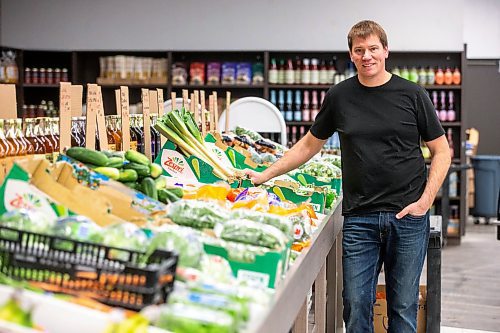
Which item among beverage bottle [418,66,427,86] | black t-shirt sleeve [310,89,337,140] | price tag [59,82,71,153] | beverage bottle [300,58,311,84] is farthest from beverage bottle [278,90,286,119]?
price tag [59,82,71,153]

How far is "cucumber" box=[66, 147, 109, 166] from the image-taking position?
8.14 ft

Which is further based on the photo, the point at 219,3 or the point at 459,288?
the point at 219,3

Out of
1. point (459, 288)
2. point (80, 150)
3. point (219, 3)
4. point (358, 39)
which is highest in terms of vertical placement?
point (219, 3)

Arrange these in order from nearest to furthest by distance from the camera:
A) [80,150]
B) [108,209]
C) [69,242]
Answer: [69,242] < [108,209] < [80,150]

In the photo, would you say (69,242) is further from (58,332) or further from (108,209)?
(108,209)

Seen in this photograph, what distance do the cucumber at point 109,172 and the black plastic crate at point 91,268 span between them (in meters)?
0.74

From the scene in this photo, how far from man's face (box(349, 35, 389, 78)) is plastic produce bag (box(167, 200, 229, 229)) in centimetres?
140

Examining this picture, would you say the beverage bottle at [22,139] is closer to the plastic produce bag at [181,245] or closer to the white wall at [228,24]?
the plastic produce bag at [181,245]

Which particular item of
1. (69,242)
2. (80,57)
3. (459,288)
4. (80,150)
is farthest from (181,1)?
(69,242)

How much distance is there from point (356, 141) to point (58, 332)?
7.25 ft

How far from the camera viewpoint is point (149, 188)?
2.54 metres

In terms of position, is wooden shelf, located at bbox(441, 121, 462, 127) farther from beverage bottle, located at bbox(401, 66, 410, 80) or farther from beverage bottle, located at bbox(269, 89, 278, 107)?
beverage bottle, located at bbox(269, 89, 278, 107)

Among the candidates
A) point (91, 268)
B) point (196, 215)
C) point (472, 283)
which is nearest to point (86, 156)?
point (196, 215)

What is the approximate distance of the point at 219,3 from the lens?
9.59 m
